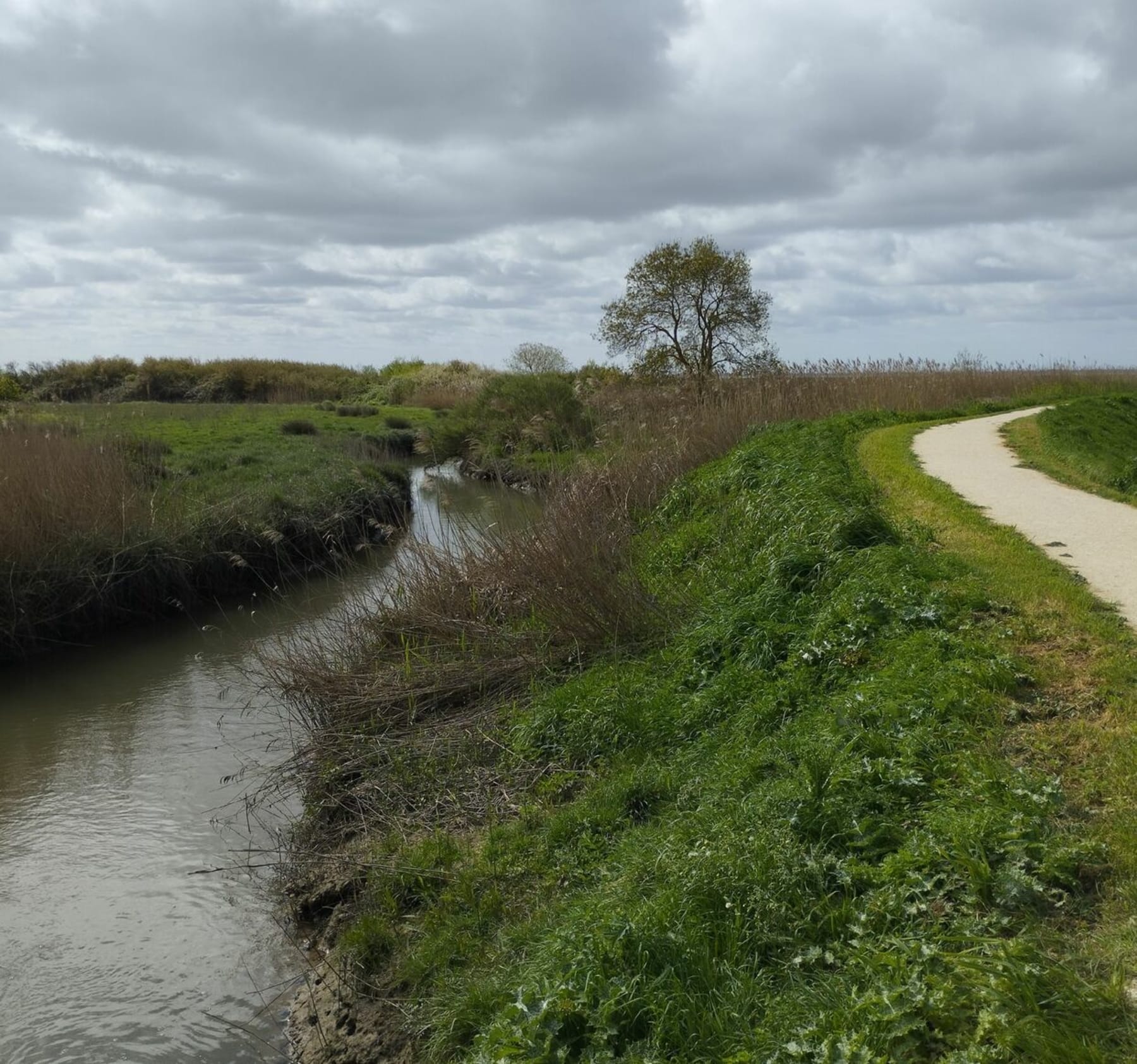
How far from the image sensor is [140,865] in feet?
24.6

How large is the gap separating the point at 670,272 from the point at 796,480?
14.7 metres

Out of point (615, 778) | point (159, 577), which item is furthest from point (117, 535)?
point (615, 778)

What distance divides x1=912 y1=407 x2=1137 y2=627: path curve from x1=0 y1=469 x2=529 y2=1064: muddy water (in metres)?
5.25

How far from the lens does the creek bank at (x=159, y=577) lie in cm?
1305

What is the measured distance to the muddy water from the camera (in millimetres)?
5746

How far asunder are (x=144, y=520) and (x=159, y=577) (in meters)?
0.89

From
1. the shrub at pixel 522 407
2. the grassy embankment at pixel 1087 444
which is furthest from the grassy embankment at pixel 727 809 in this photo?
the shrub at pixel 522 407

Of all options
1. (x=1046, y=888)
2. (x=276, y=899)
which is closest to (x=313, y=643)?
(x=276, y=899)

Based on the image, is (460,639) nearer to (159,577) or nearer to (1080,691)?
(1080,691)

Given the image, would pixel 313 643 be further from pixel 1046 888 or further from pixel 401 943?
pixel 1046 888

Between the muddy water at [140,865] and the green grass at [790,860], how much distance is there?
0.90 meters

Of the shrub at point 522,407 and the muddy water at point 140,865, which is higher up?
the shrub at point 522,407

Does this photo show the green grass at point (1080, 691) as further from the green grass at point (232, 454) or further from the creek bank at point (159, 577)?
the green grass at point (232, 454)

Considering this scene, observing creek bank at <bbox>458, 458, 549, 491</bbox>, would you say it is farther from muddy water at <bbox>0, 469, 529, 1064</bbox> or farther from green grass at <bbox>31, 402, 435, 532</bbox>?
muddy water at <bbox>0, 469, 529, 1064</bbox>
